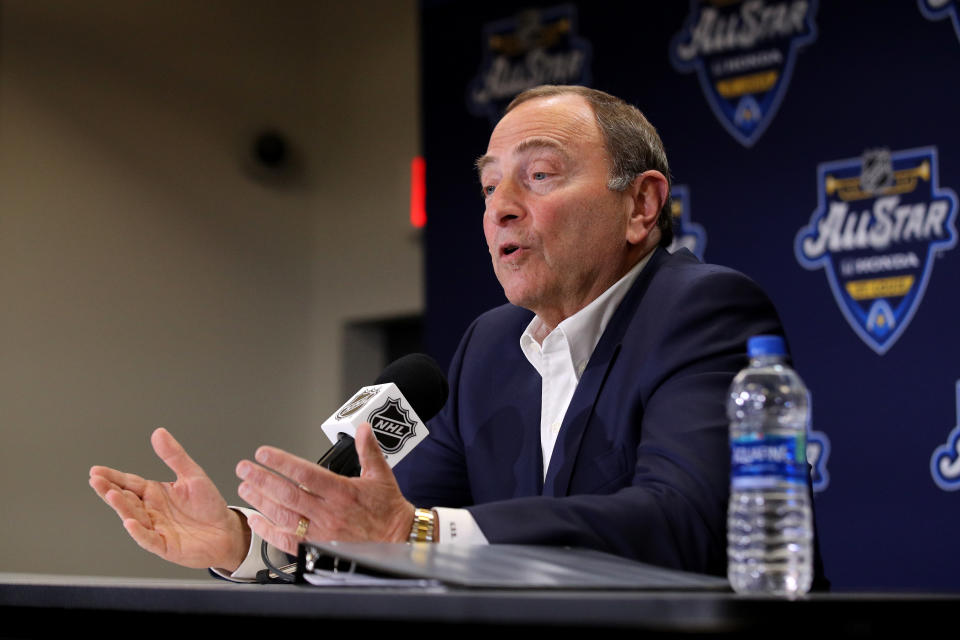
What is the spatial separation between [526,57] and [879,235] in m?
1.61

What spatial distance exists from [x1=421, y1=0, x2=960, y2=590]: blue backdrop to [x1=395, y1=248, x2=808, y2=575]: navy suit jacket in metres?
1.70

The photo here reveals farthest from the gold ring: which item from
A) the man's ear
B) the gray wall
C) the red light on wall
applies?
the red light on wall

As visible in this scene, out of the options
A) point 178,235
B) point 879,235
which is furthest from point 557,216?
point 178,235

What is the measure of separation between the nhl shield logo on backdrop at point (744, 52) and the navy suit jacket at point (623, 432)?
1966 mm

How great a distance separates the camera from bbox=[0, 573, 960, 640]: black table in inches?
30.5

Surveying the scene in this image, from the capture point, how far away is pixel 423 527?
135 centimetres

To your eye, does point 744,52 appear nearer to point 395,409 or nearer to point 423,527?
point 395,409

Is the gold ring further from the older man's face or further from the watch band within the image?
the older man's face

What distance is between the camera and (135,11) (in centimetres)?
576

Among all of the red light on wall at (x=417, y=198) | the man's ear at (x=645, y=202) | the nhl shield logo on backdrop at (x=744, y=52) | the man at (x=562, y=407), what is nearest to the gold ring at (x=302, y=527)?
the man at (x=562, y=407)

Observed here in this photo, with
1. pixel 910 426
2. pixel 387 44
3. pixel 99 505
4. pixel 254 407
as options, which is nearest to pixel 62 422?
pixel 99 505

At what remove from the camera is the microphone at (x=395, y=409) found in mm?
1513

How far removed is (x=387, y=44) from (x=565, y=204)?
4.55 m

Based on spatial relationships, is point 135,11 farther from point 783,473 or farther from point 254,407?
point 783,473
